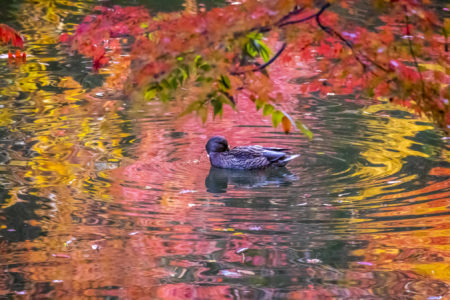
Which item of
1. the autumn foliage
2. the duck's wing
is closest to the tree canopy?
the autumn foliage

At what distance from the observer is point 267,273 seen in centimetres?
586

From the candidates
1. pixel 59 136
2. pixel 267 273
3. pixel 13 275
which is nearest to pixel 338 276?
pixel 267 273

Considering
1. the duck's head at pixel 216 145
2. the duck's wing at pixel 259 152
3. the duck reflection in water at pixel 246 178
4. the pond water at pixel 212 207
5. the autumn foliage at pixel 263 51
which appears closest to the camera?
the autumn foliage at pixel 263 51

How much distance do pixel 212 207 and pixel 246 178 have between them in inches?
58.9

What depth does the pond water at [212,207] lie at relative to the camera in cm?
575

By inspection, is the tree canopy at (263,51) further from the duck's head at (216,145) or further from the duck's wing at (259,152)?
the duck's head at (216,145)

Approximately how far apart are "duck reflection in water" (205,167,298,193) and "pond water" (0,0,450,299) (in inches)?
1.4

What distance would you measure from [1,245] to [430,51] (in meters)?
4.07

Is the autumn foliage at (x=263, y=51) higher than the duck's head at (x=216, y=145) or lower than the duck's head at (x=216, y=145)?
higher

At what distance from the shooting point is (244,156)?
9.05m

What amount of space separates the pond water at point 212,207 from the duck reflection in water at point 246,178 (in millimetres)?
37

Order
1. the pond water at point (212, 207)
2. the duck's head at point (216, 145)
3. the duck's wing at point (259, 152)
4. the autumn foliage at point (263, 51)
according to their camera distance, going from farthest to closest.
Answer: the duck's head at point (216, 145) < the duck's wing at point (259, 152) < the pond water at point (212, 207) < the autumn foliage at point (263, 51)

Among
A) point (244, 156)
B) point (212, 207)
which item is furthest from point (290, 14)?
point (244, 156)

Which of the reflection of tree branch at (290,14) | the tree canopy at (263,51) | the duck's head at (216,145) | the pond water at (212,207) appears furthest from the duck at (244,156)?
the reflection of tree branch at (290,14)
